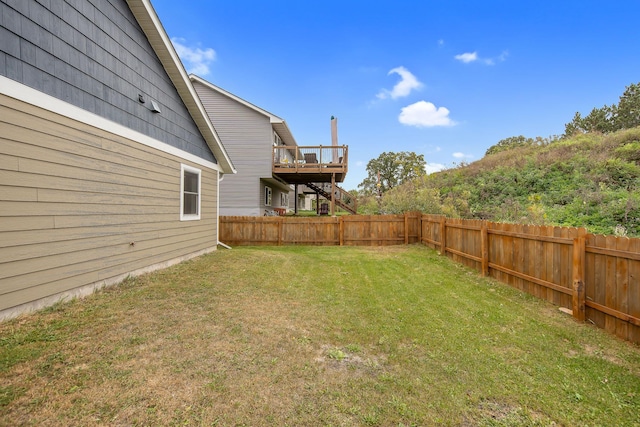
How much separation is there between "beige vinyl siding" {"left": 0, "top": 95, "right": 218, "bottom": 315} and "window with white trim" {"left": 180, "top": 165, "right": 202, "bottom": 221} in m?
0.89

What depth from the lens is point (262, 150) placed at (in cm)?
1445

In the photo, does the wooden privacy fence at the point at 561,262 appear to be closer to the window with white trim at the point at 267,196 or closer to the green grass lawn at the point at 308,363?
the green grass lawn at the point at 308,363

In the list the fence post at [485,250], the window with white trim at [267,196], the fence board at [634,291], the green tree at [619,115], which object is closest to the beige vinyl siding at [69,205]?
the fence board at [634,291]

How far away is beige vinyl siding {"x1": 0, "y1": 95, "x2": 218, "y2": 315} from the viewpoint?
3.22m

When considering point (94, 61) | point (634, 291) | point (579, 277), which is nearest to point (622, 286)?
point (634, 291)

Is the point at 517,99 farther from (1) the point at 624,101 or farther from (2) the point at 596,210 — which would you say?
(1) the point at 624,101

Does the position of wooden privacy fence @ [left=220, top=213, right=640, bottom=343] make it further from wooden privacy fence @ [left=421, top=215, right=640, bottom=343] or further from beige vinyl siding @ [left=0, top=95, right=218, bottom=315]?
beige vinyl siding @ [left=0, top=95, right=218, bottom=315]

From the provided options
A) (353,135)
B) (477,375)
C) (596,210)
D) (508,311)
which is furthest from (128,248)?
(353,135)

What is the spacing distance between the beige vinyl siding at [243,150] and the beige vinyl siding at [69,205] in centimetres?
800

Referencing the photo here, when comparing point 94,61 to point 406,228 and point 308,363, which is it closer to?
point 308,363

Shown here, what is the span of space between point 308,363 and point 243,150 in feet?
Result: 43.7

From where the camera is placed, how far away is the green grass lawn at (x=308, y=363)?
2.02 m

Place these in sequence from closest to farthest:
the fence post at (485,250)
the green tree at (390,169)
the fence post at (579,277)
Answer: the fence post at (579,277) < the fence post at (485,250) < the green tree at (390,169)

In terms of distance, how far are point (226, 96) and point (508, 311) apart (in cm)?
1500
